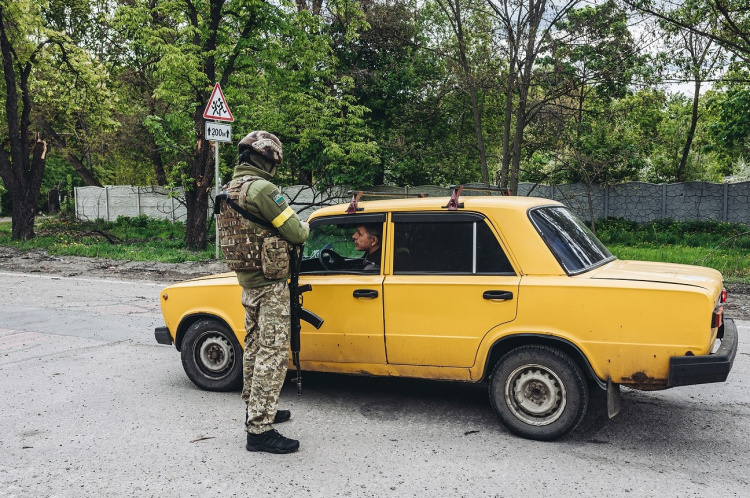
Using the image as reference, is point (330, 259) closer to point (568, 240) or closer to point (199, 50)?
point (568, 240)

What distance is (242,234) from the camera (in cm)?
433

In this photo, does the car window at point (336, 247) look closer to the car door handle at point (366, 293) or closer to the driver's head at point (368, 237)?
the driver's head at point (368, 237)

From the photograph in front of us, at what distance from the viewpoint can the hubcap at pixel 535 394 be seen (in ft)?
14.1

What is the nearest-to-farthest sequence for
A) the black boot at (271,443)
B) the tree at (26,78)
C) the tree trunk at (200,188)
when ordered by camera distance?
the black boot at (271,443)
the tree trunk at (200,188)
the tree at (26,78)

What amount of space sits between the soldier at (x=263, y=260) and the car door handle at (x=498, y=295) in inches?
52.1

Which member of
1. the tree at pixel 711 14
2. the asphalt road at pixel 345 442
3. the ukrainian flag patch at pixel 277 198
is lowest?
the asphalt road at pixel 345 442

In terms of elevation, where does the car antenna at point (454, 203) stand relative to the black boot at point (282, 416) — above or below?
above

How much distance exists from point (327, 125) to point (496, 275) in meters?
15.0

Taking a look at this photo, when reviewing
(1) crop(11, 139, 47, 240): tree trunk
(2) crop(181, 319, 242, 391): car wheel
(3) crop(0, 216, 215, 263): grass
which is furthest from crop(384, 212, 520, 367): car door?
(1) crop(11, 139, 47, 240): tree trunk

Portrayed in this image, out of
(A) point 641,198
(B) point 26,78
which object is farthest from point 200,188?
(A) point 641,198

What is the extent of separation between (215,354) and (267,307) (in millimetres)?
1470

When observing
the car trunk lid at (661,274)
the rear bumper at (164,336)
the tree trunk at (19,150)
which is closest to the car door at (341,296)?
the rear bumper at (164,336)

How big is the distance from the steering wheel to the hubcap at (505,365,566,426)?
5.24 feet

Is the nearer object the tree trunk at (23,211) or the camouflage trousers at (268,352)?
the camouflage trousers at (268,352)
